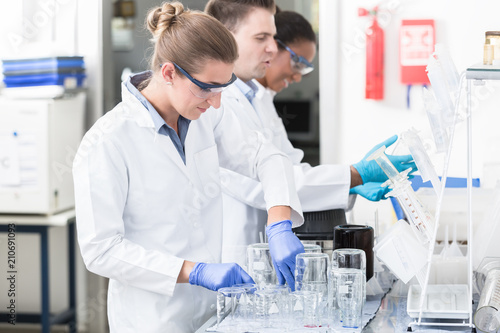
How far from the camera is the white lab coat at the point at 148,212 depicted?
160 cm

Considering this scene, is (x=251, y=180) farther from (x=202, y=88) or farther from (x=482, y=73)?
(x=482, y=73)

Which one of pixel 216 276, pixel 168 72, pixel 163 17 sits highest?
pixel 163 17

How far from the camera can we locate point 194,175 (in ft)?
5.98

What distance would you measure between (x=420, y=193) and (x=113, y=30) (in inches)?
105

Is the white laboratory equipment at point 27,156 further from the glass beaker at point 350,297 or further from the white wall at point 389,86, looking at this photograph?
the glass beaker at point 350,297

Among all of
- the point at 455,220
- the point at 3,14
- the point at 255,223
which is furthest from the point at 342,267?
the point at 3,14

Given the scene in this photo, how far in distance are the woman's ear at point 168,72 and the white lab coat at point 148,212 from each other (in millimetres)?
113

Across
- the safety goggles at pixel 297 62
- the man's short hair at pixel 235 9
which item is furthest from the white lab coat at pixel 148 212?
the safety goggles at pixel 297 62

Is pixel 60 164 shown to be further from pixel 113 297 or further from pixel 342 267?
pixel 342 267

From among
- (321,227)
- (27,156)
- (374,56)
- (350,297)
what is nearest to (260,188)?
(321,227)

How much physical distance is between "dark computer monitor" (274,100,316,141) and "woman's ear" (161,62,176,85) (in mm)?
2272

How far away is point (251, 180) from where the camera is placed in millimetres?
2195

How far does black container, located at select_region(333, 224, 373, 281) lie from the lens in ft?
5.62

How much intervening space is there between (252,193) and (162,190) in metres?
0.54
